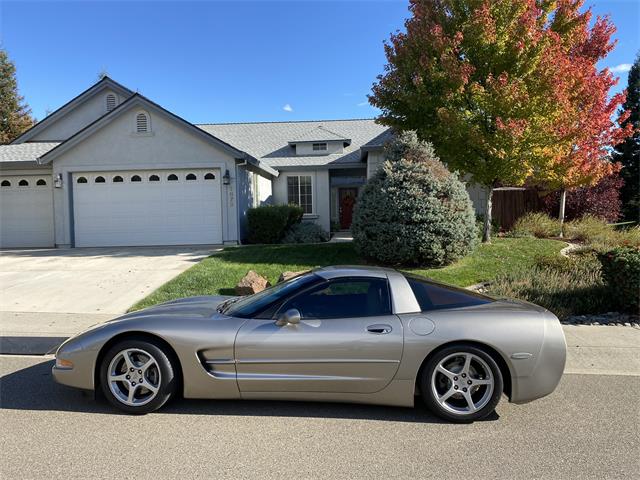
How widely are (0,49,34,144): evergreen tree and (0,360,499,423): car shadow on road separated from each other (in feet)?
128

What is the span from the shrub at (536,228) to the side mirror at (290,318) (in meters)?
12.5

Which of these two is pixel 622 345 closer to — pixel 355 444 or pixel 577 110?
pixel 355 444

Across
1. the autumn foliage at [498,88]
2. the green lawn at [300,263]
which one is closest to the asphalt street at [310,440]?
the green lawn at [300,263]

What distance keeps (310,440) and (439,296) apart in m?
1.67

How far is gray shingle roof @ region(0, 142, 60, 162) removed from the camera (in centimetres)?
1584

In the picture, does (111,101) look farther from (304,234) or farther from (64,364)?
(64,364)

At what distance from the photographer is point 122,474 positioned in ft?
9.77

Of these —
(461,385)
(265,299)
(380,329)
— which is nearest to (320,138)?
(265,299)

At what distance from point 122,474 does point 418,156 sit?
9.20 m

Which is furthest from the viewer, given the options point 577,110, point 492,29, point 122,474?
point 577,110

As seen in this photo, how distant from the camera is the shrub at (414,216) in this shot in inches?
386

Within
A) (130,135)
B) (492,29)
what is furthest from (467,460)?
(130,135)

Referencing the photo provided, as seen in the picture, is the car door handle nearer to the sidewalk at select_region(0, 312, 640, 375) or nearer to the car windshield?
the car windshield

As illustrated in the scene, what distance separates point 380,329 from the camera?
3836 millimetres
